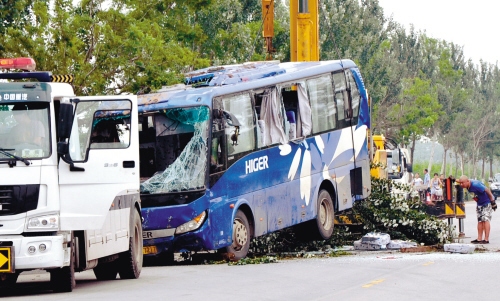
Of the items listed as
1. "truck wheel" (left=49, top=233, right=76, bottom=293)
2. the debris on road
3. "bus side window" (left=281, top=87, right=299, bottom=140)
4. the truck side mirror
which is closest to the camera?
"truck wheel" (left=49, top=233, right=76, bottom=293)

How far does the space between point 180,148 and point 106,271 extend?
3.35 meters

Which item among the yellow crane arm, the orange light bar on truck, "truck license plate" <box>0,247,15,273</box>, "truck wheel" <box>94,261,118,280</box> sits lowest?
"truck wheel" <box>94,261,118,280</box>

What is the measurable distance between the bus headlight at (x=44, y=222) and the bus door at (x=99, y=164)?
10 cm

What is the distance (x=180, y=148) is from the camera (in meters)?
19.3

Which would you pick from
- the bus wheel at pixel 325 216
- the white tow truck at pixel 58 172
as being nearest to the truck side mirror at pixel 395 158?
the bus wheel at pixel 325 216

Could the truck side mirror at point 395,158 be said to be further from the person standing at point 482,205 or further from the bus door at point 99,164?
the bus door at point 99,164

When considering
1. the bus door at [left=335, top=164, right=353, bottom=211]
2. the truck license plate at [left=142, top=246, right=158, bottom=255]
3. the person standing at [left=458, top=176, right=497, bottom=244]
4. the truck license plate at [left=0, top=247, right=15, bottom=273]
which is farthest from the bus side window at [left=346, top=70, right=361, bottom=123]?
the truck license plate at [left=0, top=247, right=15, bottom=273]

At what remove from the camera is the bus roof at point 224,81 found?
1952 centimetres

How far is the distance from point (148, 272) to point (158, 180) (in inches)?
67.9

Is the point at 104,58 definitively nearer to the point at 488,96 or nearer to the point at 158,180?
the point at 158,180

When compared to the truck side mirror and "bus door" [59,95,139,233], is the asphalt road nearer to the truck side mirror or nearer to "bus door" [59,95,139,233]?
"bus door" [59,95,139,233]

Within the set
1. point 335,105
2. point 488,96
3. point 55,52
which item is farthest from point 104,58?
point 488,96

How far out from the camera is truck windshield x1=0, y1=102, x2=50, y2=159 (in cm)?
1365

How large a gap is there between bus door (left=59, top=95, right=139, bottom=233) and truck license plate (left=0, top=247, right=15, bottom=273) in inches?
28.7
